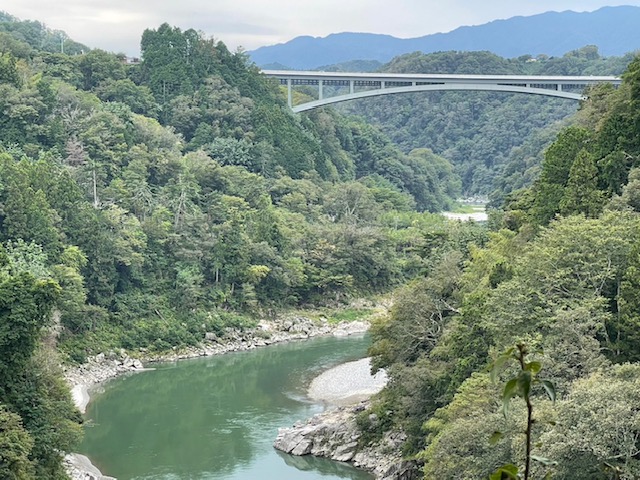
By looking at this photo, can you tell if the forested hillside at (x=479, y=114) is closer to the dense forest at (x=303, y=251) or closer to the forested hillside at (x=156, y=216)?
the dense forest at (x=303, y=251)

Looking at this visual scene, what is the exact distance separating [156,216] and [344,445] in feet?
54.2

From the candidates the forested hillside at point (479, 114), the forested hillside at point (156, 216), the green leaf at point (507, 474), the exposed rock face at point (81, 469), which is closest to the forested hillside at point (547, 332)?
the exposed rock face at point (81, 469)

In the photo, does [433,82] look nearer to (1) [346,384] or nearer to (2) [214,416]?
(1) [346,384]

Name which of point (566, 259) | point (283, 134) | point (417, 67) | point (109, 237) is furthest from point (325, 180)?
point (566, 259)

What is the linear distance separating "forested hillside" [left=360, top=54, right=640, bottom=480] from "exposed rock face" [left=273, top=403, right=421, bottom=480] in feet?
1.03

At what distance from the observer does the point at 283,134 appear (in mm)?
46562

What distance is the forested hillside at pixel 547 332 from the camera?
11.5 metres

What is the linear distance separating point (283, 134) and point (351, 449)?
29.4m

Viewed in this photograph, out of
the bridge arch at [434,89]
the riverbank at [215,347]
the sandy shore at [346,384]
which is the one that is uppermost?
the bridge arch at [434,89]

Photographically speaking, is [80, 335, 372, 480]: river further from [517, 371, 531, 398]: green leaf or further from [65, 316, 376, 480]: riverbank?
[517, 371, 531, 398]: green leaf

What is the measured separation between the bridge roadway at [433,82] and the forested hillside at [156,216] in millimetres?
1903

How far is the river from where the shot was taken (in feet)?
59.5

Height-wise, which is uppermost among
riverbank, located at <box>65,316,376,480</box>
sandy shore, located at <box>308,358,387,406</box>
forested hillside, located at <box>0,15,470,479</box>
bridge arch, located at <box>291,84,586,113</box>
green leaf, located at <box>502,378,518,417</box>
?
bridge arch, located at <box>291,84,586,113</box>

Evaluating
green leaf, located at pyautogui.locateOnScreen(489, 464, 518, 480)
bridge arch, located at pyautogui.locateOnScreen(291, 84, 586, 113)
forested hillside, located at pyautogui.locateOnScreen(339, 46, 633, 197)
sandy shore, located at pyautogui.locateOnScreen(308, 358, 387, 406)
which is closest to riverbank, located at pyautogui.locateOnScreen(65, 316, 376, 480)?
sandy shore, located at pyautogui.locateOnScreen(308, 358, 387, 406)
